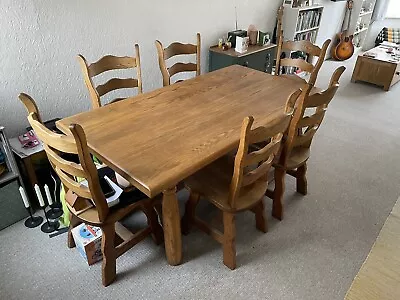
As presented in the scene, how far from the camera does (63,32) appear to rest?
2.12 meters

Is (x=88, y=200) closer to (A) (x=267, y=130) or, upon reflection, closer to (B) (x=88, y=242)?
(B) (x=88, y=242)

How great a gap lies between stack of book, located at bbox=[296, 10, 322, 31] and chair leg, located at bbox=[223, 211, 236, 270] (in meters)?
3.35

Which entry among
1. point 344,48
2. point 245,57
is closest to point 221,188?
point 245,57

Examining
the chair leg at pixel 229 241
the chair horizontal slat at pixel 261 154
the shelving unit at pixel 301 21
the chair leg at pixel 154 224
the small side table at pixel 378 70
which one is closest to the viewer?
the chair horizontal slat at pixel 261 154

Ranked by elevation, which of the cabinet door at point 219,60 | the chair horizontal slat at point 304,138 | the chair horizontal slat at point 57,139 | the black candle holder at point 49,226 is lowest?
the black candle holder at point 49,226

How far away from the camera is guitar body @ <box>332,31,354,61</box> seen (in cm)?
516

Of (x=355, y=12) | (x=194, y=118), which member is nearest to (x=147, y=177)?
(x=194, y=118)

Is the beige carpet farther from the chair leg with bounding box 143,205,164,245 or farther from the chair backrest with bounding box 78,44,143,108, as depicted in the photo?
the chair backrest with bounding box 78,44,143,108

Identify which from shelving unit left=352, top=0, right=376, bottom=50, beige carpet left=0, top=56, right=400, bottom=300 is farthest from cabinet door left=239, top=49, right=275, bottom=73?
shelving unit left=352, top=0, right=376, bottom=50

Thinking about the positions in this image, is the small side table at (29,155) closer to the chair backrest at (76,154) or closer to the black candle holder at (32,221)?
the black candle holder at (32,221)

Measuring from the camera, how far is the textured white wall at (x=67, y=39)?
194 centimetres

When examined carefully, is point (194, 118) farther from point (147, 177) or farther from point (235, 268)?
point (235, 268)

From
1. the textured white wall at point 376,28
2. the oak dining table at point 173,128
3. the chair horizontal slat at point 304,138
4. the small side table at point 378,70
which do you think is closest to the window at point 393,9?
the textured white wall at point 376,28

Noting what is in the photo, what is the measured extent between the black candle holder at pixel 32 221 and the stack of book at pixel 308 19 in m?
3.73
